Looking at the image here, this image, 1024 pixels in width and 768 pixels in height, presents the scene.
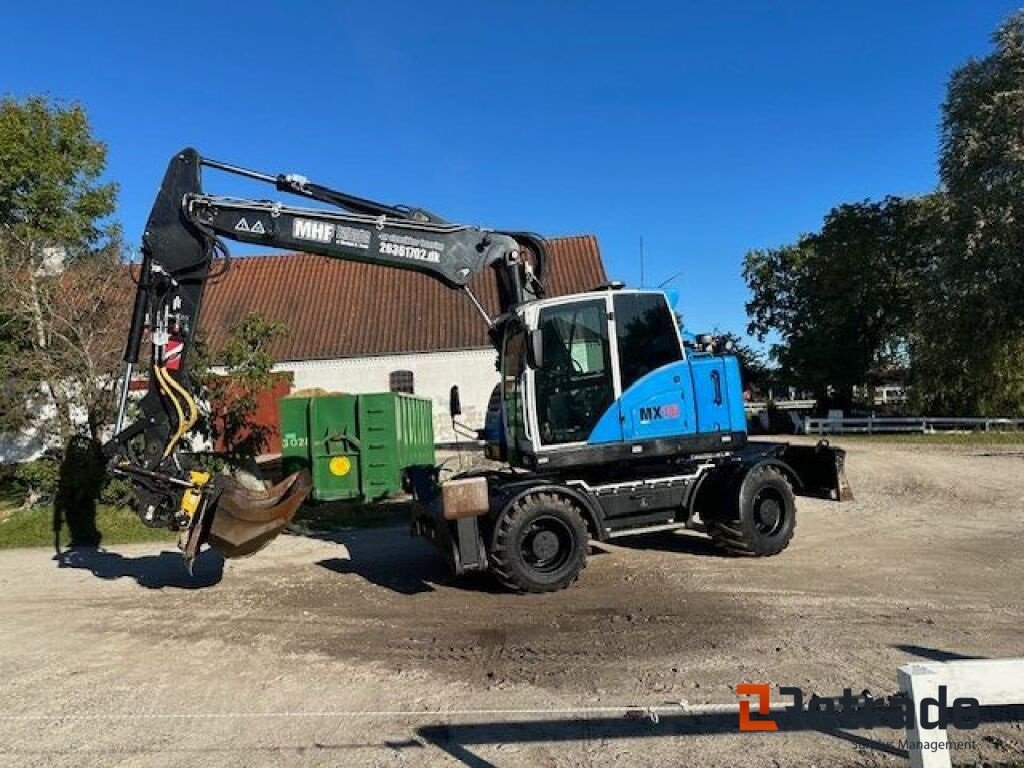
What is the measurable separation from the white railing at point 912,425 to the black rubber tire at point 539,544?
78.7ft

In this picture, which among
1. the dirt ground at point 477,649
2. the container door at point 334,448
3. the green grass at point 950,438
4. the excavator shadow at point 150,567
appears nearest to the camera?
the dirt ground at point 477,649

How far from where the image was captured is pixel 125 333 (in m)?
14.3

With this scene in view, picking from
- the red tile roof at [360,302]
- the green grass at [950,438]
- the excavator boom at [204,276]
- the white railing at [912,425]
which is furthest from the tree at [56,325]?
the white railing at [912,425]

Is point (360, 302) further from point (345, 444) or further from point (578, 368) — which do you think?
point (578, 368)

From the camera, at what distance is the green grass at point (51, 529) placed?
41.3ft

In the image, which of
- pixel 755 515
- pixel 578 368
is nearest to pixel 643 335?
pixel 578 368

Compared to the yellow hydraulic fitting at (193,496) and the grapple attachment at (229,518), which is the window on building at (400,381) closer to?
the grapple attachment at (229,518)

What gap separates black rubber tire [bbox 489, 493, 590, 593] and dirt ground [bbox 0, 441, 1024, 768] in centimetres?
22

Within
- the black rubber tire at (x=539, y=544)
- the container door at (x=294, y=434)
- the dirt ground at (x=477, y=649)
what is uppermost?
Result: the container door at (x=294, y=434)

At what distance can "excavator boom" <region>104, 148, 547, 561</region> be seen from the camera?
7.57 metres

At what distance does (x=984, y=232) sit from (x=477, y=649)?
2568 centimetres

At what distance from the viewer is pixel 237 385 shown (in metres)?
14.8

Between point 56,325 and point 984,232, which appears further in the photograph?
point 984,232

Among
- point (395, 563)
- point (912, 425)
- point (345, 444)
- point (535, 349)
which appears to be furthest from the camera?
point (912, 425)
